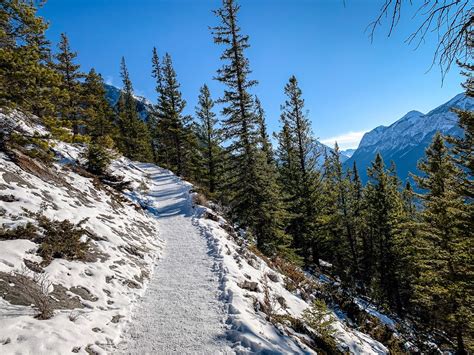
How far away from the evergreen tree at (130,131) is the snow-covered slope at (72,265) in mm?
30148

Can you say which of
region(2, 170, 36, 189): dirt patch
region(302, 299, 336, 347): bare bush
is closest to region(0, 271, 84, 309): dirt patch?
region(2, 170, 36, 189): dirt patch

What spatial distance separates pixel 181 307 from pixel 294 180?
18.7 m

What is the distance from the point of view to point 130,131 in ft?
147

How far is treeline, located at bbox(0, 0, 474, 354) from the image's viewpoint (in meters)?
10.9

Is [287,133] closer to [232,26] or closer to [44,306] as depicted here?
[232,26]

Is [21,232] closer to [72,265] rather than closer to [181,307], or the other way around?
[72,265]

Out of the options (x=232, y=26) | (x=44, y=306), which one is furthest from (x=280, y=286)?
(x=232, y=26)

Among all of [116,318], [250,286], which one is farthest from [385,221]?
[116,318]

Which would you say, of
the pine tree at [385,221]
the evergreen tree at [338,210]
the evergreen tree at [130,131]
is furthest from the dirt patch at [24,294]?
the evergreen tree at [130,131]

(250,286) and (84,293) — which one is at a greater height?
(84,293)

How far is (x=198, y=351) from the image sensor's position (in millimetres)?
5289

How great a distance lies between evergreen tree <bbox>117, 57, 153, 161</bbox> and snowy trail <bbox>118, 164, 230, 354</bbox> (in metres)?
33.0

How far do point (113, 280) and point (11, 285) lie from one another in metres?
2.52

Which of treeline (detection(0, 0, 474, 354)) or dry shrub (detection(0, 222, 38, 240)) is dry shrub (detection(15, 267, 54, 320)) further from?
treeline (detection(0, 0, 474, 354))
